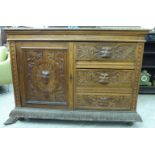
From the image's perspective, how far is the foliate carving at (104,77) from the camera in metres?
1.40

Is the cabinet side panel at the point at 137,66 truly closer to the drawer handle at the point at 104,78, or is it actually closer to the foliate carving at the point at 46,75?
the drawer handle at the point at 104,78

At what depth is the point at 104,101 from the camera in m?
1.48

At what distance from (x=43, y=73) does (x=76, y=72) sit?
0.81ft

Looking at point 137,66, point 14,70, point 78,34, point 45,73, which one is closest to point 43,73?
point 45,73

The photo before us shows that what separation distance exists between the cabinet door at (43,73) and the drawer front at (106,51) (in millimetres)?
114

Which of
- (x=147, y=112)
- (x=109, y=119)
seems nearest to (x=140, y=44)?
(x=109, y=119)

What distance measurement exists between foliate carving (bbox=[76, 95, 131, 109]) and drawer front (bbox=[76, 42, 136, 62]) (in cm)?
30

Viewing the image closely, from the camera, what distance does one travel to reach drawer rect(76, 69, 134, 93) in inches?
55.2

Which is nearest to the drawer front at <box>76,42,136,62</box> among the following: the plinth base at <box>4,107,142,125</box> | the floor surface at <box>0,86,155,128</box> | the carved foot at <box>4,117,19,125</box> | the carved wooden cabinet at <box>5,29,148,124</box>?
the carved wooden cabinet at <box>5,29,148,124</box>

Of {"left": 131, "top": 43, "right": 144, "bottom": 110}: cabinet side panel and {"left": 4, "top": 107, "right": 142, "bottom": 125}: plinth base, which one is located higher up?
{"left": 131, "top": 43, "right": 144, "bottom": 110}: cabinet side panel

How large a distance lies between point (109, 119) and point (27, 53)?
0.79m

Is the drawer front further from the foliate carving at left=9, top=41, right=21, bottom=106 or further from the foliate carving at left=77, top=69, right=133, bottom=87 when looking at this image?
the foliate carving at left=9, top=41, right=21, bottom=106

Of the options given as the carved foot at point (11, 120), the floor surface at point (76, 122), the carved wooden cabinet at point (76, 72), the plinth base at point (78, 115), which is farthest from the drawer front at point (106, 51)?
the carved foot at point (11, 120)
